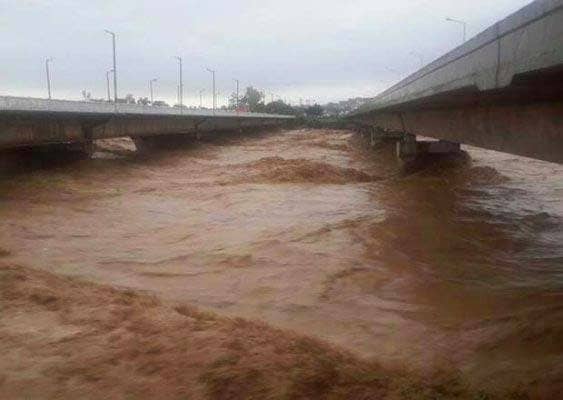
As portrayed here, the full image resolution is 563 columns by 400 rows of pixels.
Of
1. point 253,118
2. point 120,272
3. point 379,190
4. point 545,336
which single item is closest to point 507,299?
point 545,336

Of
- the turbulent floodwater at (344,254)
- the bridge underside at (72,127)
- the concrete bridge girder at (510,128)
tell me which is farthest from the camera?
the bridge underside at (72,127)

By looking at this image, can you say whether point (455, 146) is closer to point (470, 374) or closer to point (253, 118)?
point (470, 374)

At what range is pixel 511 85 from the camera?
7234mm

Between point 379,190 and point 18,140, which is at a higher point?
point 18,140

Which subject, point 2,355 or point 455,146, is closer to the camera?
point 2,355

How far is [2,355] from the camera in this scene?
18.2 ft

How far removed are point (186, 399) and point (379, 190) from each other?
1587 cm

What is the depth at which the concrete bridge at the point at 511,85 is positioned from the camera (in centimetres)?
623

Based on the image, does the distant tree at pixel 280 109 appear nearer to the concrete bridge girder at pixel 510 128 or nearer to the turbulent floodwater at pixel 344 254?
the turbulent floodwater at pixel 344 254

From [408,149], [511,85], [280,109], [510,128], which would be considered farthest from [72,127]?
[280,109]

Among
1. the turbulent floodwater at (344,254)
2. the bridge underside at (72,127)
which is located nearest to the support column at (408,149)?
the turbulent floodwater at (344,254)

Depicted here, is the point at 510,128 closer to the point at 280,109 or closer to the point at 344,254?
the point at 344,254

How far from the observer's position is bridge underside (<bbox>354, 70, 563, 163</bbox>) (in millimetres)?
7621

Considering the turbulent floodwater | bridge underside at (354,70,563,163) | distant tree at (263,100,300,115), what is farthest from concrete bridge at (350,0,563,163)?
distant tree at (263,100,300,115)
